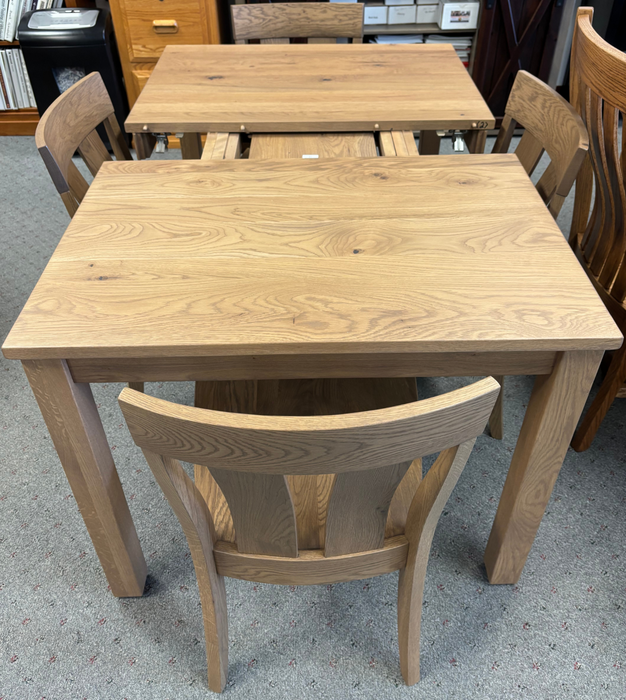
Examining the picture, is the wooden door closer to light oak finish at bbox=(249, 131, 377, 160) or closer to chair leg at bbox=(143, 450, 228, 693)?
light oak finish at bbox=(249, 131, 377, 160)

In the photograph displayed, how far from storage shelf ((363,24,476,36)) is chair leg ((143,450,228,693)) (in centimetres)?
275

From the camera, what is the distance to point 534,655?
51.1 inches

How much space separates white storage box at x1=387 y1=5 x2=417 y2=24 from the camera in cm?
301

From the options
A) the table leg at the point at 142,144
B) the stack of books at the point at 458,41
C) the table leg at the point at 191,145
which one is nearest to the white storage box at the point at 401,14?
the stack of books at the point at 458,41

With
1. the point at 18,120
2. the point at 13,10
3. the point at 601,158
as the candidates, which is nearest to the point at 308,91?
the point at 601,158

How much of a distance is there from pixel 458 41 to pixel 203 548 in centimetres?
288

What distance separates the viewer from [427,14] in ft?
10.0

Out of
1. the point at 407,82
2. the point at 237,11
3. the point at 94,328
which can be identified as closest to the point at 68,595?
the point at 94,328

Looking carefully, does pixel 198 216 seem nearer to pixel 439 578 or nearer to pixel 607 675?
pixel 439 578

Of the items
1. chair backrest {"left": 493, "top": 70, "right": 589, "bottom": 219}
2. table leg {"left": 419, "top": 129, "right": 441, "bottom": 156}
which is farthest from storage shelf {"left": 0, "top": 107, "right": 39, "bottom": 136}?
chair backrest {"left": 493, "top": 70, "right": 589, "bottom": 219}

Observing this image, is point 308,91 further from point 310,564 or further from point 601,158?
point 310,564

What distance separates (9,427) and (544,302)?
5.01ft

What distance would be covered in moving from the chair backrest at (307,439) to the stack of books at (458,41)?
279 centimetres

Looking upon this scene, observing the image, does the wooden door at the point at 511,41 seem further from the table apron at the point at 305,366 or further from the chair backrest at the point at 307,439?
the chair backrest at the point at 307,439
